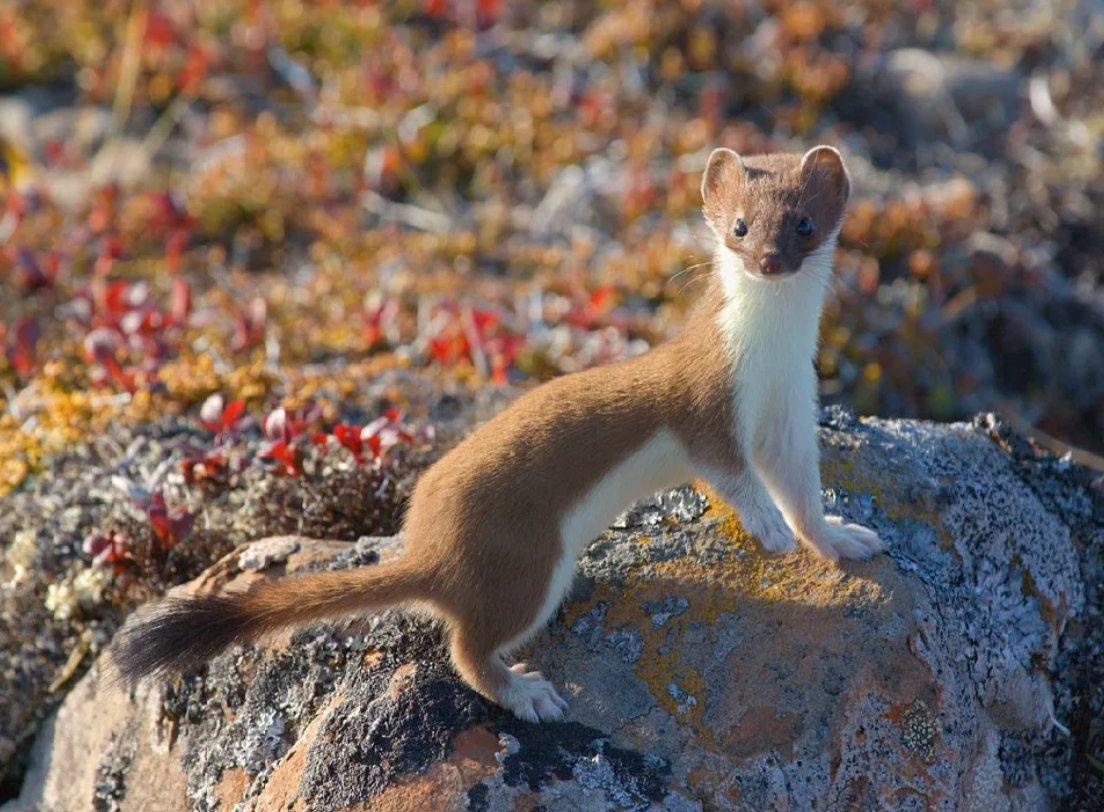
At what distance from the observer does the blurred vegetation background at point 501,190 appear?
659 cm

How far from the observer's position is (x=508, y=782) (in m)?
3.30

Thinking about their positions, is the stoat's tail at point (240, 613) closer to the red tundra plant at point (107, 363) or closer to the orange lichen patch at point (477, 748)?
the orange lichen patch at point (477, 748)

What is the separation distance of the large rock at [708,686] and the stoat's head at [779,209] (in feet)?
2.74

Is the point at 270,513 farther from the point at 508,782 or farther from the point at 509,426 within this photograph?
the point at 508,782

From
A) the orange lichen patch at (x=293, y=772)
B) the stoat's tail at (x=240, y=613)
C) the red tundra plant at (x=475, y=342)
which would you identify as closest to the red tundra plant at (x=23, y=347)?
the red tundra plant at (x=475, y=342)

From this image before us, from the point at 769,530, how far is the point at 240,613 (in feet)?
5.49

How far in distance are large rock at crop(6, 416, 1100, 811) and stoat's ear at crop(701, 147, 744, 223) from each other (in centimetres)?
95

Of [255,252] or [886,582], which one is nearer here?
[886,582]

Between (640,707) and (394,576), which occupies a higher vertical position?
(394,576)

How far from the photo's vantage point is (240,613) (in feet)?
11.6

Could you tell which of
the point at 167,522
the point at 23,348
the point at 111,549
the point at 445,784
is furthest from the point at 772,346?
the point at 23,348

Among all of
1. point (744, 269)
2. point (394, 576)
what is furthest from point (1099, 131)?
point (394, 576)

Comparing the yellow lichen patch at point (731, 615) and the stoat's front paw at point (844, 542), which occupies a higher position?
the stoat's front paw at point (844, 542)

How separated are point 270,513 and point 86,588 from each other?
0.78 meters
